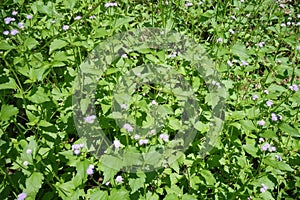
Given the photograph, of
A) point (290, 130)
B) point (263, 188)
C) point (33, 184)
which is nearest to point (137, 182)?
point (33, 184)

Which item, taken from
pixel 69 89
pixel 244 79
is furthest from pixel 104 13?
pixel 244 79

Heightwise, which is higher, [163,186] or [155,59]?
[155,59]

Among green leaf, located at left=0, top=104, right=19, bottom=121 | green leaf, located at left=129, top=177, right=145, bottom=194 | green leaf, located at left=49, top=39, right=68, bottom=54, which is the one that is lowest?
green leaf, located at left=129, top=177, right=145, bottom=194

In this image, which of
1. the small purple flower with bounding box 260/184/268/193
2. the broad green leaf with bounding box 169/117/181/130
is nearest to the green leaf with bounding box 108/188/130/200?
the broad green leaf with bounding box 169/117/181/130

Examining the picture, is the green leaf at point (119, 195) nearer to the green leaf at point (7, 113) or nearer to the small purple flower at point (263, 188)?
the green leaf at point (7, 113)

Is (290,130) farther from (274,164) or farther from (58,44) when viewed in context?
(58,44)

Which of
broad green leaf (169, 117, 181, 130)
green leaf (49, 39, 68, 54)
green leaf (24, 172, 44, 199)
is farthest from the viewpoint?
broad green leaf (169, 117, 181, 130)

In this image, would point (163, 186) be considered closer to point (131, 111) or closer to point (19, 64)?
point (131, 111)

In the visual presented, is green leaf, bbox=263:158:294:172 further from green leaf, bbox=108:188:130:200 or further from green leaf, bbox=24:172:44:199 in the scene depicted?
green leaf, bbox=24:172:44:199

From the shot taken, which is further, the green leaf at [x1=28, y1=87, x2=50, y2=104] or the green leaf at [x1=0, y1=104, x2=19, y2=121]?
the green leaf at [x1=28, y1=87, x2=50, y2=104]

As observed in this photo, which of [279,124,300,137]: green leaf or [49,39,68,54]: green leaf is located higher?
[49,39,68,54]: green leaf

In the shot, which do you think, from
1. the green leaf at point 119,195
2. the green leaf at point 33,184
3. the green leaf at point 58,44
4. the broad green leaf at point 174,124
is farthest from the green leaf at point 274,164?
the green leaf at point 58,44
